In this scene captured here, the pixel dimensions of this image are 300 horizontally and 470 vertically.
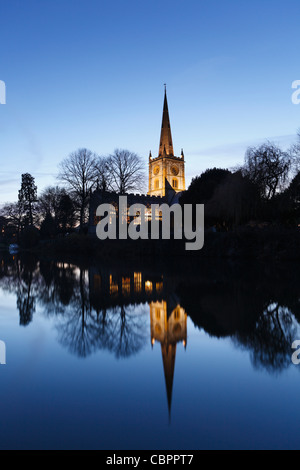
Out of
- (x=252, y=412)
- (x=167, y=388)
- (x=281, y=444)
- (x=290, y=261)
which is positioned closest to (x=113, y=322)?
(x=167, y=388)

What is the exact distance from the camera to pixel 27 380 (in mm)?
4008

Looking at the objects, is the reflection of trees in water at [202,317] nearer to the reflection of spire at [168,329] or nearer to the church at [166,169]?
the reflection of spire at [168,329]

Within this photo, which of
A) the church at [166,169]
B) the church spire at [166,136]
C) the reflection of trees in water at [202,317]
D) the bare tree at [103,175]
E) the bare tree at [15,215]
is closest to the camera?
the reflection of trees in water at [202,317]

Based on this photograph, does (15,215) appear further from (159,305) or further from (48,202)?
(159,305)

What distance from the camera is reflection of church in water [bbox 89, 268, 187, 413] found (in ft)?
16.5

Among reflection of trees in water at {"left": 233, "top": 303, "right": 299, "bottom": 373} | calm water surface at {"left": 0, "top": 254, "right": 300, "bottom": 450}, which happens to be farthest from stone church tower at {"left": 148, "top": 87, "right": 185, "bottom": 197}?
reflection of trees in water at {"left": 233, "top": 303, "right": 299, "bottom": 373}

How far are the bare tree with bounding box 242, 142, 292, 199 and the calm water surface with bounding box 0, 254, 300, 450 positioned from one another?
18.8 meters

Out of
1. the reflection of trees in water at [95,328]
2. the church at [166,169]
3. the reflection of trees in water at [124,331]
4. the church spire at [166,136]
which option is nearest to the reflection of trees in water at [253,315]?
the reflection of trees in water at [124,331]

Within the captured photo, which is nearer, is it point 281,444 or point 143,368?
point 281,444

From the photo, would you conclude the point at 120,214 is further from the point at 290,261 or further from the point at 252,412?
the point at 252,412

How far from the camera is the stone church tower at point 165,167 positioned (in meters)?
79.2

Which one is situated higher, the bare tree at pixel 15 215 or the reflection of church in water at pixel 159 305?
the bare tree at pixel 15 215

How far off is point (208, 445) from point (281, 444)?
0.61 meters

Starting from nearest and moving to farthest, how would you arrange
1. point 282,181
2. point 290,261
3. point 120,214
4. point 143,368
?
point 143,368, point 290,261, point 282,181, point 120,214
